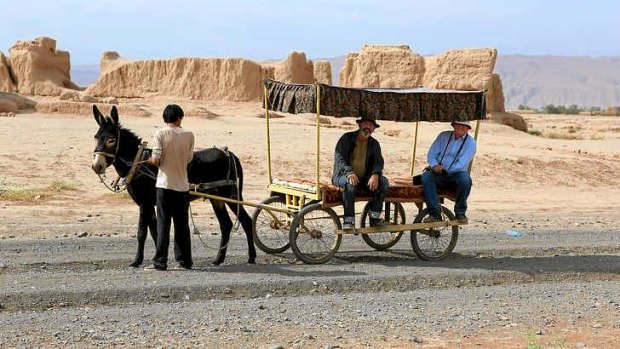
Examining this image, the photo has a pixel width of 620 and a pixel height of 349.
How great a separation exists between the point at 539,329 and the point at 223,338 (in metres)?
2.81

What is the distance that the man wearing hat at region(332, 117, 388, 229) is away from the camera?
10430 mm

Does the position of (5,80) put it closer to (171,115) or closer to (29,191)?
(29,191)

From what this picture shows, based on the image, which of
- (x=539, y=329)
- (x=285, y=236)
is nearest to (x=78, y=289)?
(x=285, y=236)

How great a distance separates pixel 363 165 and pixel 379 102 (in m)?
0.75

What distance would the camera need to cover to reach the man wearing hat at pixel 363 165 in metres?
10.4

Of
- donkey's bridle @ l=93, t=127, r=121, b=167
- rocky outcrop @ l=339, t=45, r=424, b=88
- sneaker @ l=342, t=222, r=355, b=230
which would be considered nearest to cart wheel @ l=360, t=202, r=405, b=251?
sneaker @ l=342, t=222, r=355, b=230

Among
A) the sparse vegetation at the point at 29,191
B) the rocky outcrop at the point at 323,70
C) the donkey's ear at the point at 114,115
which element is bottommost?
the sparse vegetation at the point at 29,191

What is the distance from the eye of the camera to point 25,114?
110 ft

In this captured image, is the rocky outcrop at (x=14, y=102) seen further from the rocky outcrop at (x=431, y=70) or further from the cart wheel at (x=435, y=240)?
the cart wheel at (x=435, y=240)

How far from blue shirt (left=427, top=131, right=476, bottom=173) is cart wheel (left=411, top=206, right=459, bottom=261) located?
1.86 ft

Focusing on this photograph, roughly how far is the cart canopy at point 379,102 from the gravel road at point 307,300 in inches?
69.3

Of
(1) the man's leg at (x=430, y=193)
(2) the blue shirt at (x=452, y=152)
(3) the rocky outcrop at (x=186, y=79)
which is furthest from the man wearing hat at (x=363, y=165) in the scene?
(3) the rocky outcrop at (x=186, y=79)

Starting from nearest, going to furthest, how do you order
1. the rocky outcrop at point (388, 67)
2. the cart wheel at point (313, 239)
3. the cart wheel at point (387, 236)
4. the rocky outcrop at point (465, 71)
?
the cart wheel at point (313, 239)
the cart wheel at point (387, 236)
the rocky outcrop at point (465, 71)
the rocky outcrop at point (388, 67)

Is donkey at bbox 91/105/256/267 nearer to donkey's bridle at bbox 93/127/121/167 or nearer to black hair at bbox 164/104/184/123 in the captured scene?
donkey's bridle at bbox 93/127/121/167
